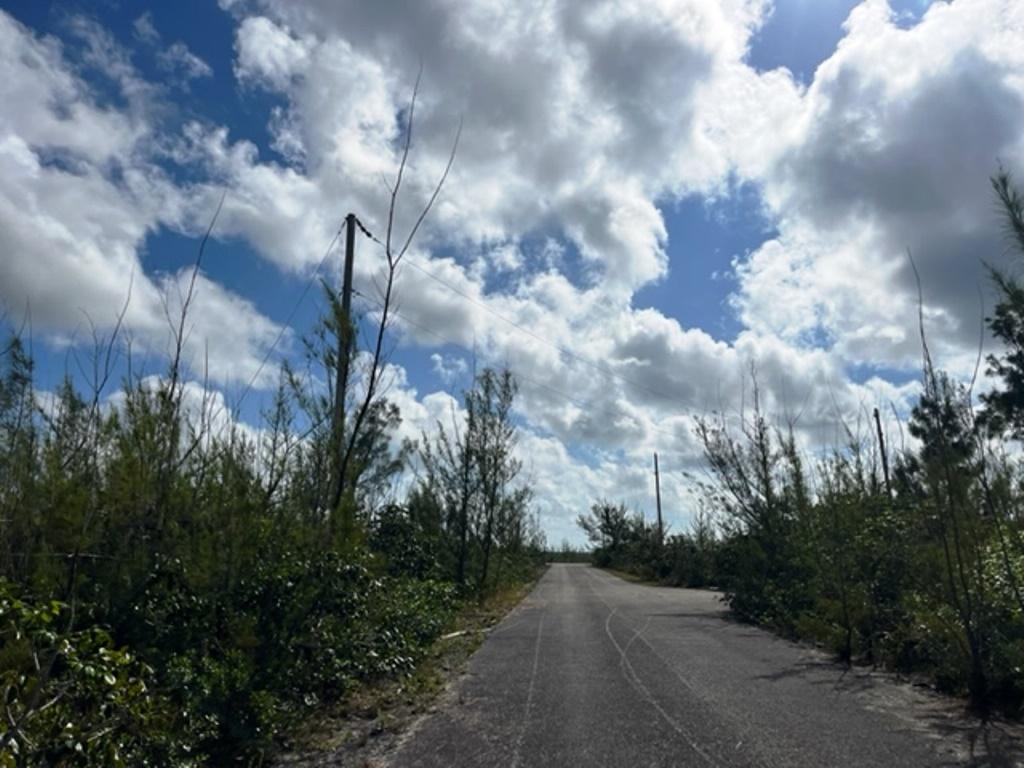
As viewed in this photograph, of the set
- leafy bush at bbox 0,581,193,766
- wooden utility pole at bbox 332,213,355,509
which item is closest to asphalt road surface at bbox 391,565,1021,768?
leafy bush at bbox 0,581,193,766

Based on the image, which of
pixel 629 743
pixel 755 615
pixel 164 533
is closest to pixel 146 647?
pixel 164 533

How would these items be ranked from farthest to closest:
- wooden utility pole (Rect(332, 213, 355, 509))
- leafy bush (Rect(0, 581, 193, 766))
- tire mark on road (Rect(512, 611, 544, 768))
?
1. wooden utility pole (Rect(332, 213, 355, 509))
2. tire mark on road (Rect(512, 611, 544, 768))
3. leafy bush (Rect(0, 581, 193, 766))

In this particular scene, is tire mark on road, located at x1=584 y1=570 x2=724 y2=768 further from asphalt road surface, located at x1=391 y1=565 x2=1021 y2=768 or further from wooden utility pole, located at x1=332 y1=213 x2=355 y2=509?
wooden utility pole, located at x1=332 y1=213 x2=355 y2=509

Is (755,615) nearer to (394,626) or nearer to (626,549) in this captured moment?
(394,626)

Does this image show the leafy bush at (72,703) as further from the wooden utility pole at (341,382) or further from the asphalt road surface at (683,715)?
the wooden utility pole at (341,382)

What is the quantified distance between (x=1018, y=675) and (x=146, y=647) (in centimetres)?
787

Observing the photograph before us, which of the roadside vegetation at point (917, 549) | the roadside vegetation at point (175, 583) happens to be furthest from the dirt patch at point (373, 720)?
the roadside vegetation at point (917, 549)

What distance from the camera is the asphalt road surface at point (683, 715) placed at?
5906 mm

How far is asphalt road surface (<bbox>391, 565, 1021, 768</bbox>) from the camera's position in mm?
5906

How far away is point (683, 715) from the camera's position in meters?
7.12

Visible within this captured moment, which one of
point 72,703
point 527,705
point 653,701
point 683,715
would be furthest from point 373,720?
point 72,703

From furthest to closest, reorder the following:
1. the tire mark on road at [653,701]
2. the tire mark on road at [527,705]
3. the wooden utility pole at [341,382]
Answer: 1. the wooden utility pole at [341,382]
2. the tire mark on road at [527,705]
3. the tire mark on road at [653,701]

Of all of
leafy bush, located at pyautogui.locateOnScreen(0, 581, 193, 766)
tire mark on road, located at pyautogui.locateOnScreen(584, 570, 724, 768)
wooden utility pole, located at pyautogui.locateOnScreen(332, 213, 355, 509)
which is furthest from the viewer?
wooden utility pole, located at pyautogui.locateOnScreen(332, 213, 355, 509)

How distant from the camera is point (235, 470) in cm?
681
